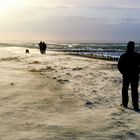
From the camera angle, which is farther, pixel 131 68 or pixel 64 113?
pixel 131 68

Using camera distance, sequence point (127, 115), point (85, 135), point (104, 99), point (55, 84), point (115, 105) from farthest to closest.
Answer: point (55, 84) → point (104, 99) → point (115, 105) → point (127, 115) → point (85, 135)

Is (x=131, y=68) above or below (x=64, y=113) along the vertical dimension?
above

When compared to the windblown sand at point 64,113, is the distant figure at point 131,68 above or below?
above

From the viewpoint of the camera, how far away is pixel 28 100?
12.7 meters

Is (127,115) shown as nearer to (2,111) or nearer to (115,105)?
(115,105)

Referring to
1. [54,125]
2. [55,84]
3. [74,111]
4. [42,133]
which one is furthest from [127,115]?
[55,84]

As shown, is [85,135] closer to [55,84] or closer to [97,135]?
[97,135]

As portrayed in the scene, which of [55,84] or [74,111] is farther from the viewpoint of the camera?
[55,84]

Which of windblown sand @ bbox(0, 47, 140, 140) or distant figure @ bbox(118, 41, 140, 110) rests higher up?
distant figure @ bbox(118, 41, 140, 110)

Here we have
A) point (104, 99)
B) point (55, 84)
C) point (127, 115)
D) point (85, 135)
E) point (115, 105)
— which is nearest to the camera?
point (85, 135)

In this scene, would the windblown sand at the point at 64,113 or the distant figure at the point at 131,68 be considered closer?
the windblown sand at the point at 64,113

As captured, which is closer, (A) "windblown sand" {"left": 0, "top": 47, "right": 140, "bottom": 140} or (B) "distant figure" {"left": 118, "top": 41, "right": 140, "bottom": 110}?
(A) "windblown sand" {"left": 0, "top": 47, "right": 140, "bottom": 140}

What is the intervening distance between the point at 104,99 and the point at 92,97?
1.50ft

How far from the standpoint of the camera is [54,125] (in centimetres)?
927
